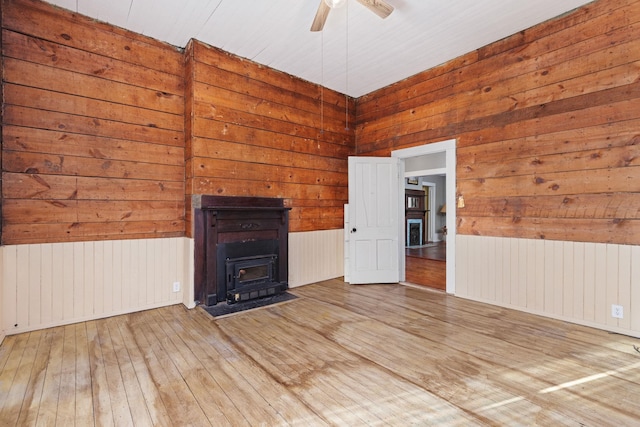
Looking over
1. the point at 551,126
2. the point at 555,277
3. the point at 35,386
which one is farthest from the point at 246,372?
the point at 551,126

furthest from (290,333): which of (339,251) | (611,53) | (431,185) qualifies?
(431,185)

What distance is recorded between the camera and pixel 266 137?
4188 millimetres

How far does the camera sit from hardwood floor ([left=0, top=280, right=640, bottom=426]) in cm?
175

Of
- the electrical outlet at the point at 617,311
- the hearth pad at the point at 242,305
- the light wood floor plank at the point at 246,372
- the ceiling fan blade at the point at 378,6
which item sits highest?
the ceiling fan blade at the point at 378,6

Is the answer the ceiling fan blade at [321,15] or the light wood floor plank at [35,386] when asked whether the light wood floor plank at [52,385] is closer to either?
the light wood floor plank at [35,386]

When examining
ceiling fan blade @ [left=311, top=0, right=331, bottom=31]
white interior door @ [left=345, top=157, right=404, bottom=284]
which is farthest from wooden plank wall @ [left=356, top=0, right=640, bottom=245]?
ceiling fan blade @ [left=311, top=0, right=331, bottom=31]

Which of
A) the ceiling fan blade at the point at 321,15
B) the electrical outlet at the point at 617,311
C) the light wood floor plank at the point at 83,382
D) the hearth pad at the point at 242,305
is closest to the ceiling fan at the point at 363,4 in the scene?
the ceiling fan blade at the point at 321,15

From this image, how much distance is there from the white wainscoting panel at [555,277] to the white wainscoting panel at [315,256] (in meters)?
1.90

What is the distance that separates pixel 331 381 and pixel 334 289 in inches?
92.0

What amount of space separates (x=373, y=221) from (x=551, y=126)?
2474 mm

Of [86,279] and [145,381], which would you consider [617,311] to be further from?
[86,279]

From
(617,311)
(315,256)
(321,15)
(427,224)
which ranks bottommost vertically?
(617,311)

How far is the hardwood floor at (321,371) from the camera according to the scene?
1.75m

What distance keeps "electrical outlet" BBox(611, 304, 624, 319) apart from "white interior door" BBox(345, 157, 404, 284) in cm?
246
